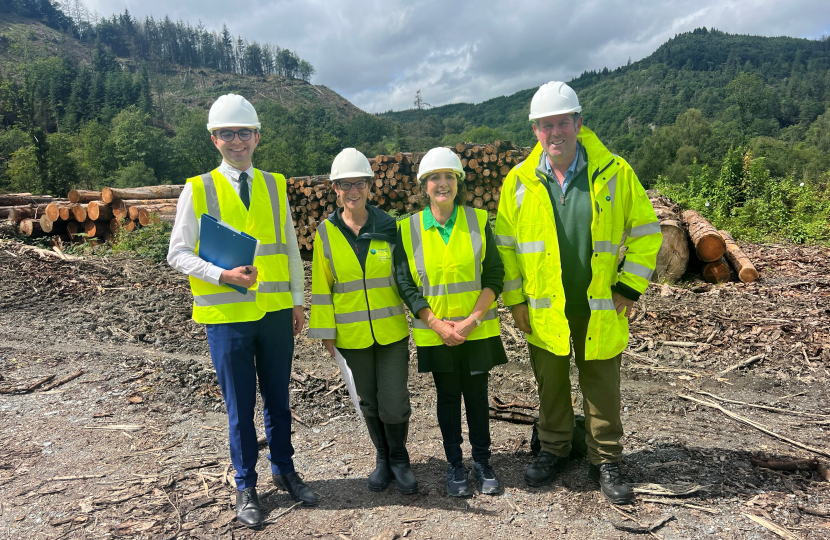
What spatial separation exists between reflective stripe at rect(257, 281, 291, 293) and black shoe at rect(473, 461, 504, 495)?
5.40 feet

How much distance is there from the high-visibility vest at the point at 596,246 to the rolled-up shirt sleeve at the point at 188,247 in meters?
1.84

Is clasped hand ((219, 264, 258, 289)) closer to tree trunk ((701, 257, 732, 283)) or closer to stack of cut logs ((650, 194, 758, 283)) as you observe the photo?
stack of cut logs ((650, 194, 758, 283))

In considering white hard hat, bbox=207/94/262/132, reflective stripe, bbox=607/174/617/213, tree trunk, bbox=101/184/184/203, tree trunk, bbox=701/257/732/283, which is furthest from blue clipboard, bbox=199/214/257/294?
tree trunk, bbox=101/184/184/203

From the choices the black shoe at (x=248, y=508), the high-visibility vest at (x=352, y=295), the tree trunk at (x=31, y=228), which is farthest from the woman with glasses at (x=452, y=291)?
the tree trunk at (x=31, y=228)

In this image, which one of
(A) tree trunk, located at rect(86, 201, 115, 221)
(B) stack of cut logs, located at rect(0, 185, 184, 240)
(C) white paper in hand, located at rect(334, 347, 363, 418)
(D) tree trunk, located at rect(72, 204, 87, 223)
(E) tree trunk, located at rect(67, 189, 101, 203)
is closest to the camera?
(C) white paper in hand, located at rect(334, 347, 363, 418)

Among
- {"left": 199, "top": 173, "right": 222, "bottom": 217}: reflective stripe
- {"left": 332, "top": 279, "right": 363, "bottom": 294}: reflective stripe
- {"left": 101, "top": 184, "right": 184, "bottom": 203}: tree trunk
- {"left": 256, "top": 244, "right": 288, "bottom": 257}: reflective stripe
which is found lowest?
{"left": 332, "top": 279, "right": 363, "bottom": 294}: reflective stripe

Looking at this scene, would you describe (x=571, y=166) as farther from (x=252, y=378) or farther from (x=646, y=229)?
(x=252, y=378)

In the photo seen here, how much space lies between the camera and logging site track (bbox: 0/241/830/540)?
9.29 ft

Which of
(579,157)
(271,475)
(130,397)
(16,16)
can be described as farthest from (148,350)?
(16,16)

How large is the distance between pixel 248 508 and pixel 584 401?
2.13m

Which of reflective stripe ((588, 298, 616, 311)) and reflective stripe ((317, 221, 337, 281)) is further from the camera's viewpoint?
reflective stripe ((317, 221, 337, 281))

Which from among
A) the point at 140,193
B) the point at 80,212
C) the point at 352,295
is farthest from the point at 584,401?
the point at 140,193

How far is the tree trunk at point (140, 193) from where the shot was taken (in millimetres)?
13133

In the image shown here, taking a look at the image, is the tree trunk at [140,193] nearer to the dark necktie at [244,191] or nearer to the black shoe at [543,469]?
the dark necktie at [244,191]
